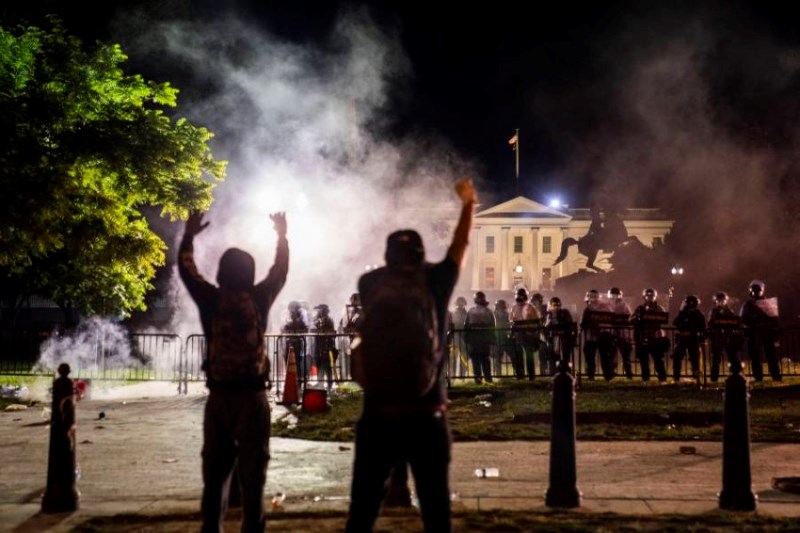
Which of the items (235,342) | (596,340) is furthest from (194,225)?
(596,340)

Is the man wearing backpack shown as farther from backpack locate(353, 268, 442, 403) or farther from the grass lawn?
the grass lawn

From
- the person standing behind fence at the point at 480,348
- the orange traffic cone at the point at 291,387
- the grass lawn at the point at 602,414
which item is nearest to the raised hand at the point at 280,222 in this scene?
the grass lawn at the point at 602,414

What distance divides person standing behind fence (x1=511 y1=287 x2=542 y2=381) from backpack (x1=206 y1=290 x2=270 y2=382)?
923 centimetres

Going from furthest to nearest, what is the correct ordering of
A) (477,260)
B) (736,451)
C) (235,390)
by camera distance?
(477,260) < (736,451) < (235,390)

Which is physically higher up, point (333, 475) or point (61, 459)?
point (61, 459)

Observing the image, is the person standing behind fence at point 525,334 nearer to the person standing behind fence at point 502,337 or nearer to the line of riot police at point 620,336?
the line of riot police at point 620,336

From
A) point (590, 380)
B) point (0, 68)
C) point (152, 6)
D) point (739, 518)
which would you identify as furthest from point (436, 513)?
point (152, 6)

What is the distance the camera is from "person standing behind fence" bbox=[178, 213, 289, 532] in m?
4.29

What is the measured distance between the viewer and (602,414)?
9586 millimetres

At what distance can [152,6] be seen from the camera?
18438 millimetres

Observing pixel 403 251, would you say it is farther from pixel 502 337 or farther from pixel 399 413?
pixel 502 337

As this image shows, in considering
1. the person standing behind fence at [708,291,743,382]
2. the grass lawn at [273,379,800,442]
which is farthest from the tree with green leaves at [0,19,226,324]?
the person standing behind fence at [708,291,743,382]

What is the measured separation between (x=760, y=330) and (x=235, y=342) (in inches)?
445

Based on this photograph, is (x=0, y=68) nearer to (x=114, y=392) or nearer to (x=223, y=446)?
(x=114, y=392)
